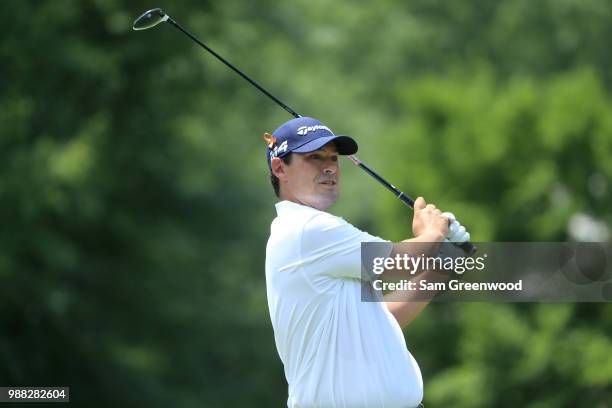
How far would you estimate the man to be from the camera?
13.8ft

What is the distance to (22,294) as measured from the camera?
1570cm

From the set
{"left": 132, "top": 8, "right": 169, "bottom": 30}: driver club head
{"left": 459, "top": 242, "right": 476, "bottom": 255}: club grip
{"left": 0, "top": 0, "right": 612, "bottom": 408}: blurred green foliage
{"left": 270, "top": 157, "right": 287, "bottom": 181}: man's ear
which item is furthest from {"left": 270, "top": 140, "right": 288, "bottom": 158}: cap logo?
{"left": 0, "top": 0, "right": 612, "bottom": 408}: blurred green foliage

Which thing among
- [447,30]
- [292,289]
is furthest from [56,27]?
[447,30]

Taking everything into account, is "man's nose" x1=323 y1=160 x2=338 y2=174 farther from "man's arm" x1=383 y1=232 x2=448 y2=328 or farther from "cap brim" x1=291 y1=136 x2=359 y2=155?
"man's arm" x1=383 y1=232 x2=448 y2=328

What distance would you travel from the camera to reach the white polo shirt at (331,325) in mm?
4195

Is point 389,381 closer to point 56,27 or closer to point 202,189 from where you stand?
point 56,27

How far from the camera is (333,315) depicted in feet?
14.0

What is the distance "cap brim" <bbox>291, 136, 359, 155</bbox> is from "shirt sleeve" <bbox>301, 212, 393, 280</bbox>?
1.07 ft

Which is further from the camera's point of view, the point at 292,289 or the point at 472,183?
the point at 472,183

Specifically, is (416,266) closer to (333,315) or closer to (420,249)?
(420,249)

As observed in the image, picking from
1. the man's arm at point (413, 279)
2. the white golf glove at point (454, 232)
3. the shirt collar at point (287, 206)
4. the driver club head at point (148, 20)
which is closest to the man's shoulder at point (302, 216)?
the shirt collar at point (287, 206)

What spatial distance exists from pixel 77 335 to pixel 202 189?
382cm

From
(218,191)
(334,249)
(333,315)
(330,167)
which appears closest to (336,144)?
(330,167)

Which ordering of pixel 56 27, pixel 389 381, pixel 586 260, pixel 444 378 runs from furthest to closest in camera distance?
pixel 444 378 → pixel 56 27 → pixel 586 260 → pixel 389 381
